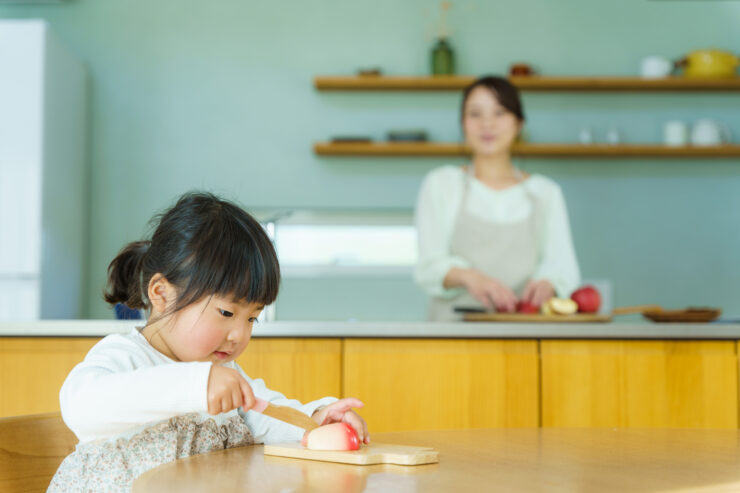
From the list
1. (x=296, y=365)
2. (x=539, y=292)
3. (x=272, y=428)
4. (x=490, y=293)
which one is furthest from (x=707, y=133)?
(x=272, y=428)

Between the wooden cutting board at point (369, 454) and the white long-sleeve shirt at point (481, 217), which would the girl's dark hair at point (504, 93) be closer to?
the white long-sleeve shirt at point (481, 217)

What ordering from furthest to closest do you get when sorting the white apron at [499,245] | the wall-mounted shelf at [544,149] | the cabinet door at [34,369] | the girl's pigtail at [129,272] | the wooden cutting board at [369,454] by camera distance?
the wall-mounted shelf at [544,149] → the white apron at [499,245] → the cabinet door at [34,369] → the girl's pigtail at [129,272] → the wooden cutting board at [369,454]

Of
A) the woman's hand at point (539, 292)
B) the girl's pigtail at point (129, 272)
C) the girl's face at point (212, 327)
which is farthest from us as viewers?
the woman's hand at point (539, 292)

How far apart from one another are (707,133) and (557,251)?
Result: 161 cm

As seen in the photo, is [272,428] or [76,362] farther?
[76,362]

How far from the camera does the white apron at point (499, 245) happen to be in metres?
2.52

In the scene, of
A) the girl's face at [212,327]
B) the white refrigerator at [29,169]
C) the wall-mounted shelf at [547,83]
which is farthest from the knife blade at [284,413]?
the wall-mounted shelf at [547,83]

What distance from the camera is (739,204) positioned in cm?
383

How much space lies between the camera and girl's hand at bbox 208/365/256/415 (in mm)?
802

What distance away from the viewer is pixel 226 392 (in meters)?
0.80

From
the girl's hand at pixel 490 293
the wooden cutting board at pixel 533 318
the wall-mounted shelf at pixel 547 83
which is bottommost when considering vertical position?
the wooden cutting board at pixel 533 318

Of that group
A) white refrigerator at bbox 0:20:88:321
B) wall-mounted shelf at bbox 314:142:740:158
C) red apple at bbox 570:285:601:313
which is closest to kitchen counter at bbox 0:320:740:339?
red apple at bbox 570:285:601:313

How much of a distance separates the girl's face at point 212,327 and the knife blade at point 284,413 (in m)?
0.15

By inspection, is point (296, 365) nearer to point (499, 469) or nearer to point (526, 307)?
point (526, 307)
